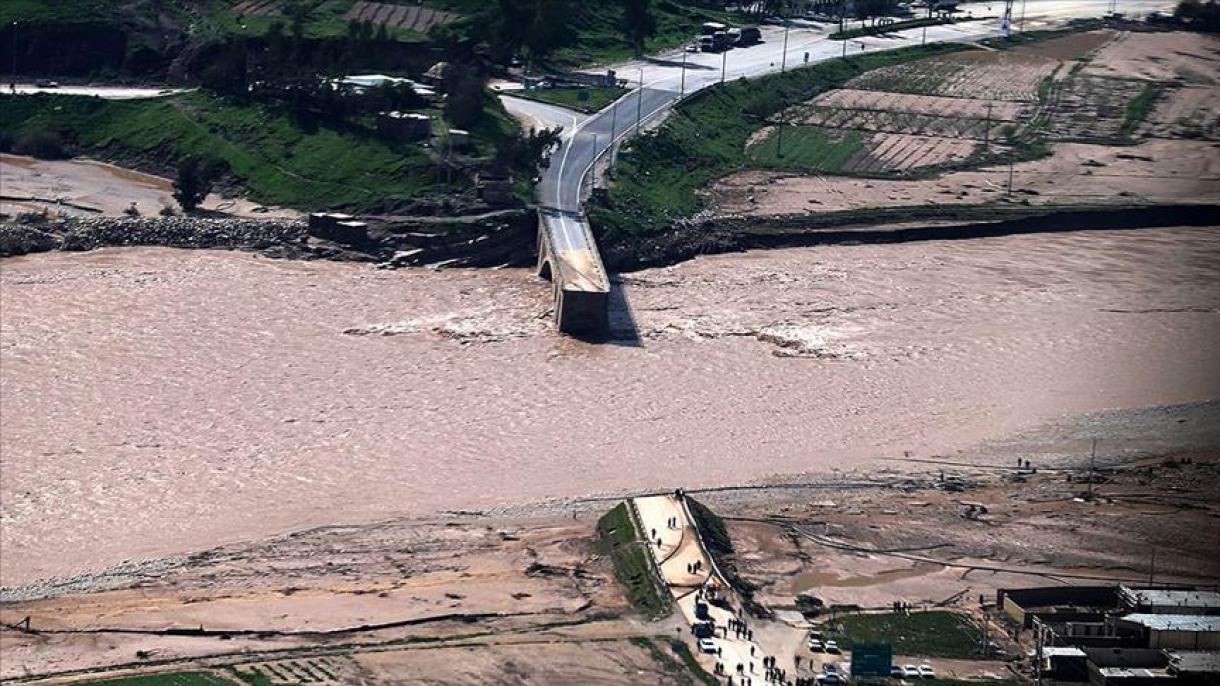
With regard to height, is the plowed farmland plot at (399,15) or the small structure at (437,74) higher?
the plowed farmland plot at (399,15)

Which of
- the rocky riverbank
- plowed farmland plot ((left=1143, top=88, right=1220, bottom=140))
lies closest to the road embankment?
the rocky riverbank

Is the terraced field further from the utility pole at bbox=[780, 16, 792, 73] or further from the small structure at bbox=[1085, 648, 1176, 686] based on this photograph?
the small structure at bbox=[1085, 648, 1176, 686]

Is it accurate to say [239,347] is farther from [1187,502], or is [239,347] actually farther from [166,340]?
[1187,502]

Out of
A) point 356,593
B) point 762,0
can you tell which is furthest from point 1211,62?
point 356,593

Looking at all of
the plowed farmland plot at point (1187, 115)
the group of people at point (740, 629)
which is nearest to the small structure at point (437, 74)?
the plowed farmland plot at point (1187, 115)

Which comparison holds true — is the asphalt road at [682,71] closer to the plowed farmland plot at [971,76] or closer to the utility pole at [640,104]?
the utility pole at [640,104]

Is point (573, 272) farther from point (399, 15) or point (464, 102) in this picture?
point (399, 15)

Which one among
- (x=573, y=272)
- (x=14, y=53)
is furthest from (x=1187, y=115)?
(x=14, y=53)
